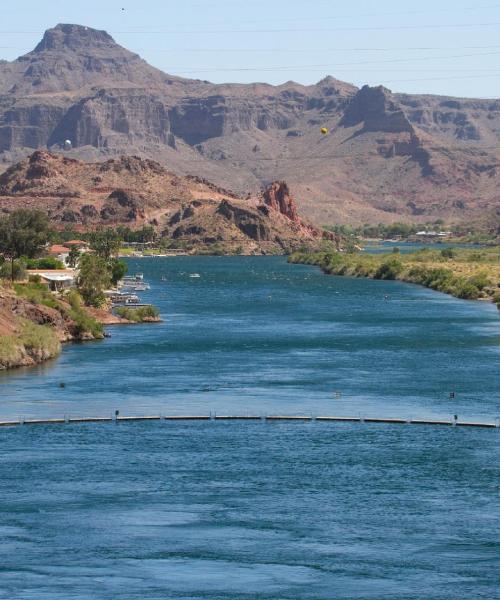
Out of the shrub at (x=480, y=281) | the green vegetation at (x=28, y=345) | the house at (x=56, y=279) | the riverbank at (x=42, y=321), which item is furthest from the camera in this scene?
the shrub at (x=480, y=281)

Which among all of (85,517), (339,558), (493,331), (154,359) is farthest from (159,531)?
(493,331)

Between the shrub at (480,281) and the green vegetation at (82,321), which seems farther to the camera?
the shrub at (480,281)

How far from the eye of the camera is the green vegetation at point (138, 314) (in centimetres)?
14300

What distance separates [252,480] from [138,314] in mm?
77581

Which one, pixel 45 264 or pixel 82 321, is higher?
pixel 45 264

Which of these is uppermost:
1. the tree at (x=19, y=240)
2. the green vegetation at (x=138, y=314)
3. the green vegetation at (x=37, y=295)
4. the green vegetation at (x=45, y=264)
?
the tree at (x=19, y=240)

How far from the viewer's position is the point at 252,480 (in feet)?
220

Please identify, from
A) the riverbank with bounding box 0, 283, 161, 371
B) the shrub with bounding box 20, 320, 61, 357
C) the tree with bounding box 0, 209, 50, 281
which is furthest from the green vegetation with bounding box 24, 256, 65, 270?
the shrub with bounding box 20, 320, 61, 357

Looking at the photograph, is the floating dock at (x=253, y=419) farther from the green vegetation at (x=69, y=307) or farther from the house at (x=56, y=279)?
the house at (x=56, y=279)

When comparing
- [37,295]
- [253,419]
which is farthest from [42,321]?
[253,419]

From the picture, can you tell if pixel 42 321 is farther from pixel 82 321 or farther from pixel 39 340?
pixel 39 340

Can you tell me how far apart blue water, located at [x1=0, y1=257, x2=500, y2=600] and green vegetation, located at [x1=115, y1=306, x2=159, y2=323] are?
24.2 metres

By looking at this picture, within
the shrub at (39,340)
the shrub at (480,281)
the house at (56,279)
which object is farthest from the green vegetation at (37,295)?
the shrub at (480,281)

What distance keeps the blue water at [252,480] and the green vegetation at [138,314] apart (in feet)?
79.3
